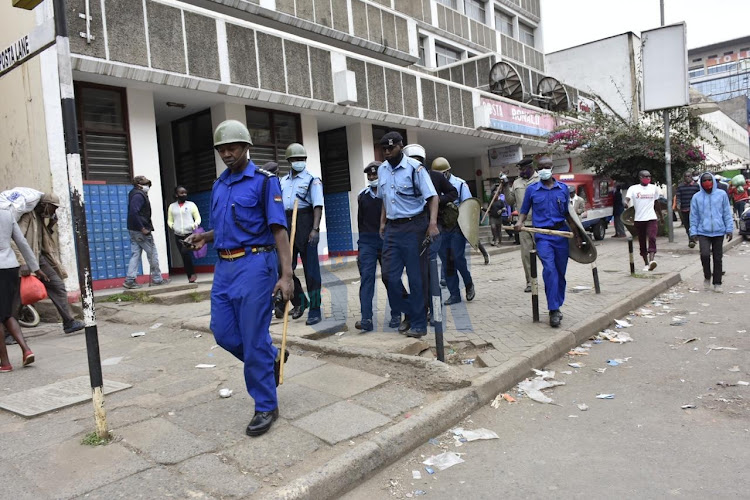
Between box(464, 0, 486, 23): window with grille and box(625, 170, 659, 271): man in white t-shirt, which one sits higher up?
box(464, 0, 486, 23): window with grille

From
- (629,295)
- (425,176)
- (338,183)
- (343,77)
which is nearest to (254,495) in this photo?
(425,176)

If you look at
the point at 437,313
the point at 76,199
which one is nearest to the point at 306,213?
the point at 437,313

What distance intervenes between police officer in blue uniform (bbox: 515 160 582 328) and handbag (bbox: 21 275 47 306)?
5280 mm

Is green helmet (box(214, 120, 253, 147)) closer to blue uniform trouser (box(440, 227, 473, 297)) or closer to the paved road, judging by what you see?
the paved road

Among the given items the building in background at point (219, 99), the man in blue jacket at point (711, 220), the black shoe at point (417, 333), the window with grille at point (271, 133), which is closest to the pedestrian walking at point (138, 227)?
the building in background at point (219, 99)

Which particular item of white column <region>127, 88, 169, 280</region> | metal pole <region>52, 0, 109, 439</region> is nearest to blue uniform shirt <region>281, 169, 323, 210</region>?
metal pole <region>52, 0, 109, 439</region>

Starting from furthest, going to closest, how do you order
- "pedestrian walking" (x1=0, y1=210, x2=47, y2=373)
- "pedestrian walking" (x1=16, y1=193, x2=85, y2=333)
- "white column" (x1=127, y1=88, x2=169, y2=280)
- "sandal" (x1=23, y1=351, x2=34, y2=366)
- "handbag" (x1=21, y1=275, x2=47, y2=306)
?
"white column" (x1=127, y1=88, x2=169, y2=280)
"pedestrian walking" (x1=16, y1=193, x2=85, y2=333)
"handbag" (x1=21, y1=275, x2=47, y2=306)
"sandal" (x1=23, y1=351, x2=34, y2=366)
"pedestrian walking" (x1=0, y1=210, x2=47, y2=373)

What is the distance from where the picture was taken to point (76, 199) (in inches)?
128

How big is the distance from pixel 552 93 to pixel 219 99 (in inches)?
666

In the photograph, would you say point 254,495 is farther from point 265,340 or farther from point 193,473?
point 265,340

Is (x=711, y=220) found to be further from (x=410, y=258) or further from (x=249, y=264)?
(x=249, y=264)

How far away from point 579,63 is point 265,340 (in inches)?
1332

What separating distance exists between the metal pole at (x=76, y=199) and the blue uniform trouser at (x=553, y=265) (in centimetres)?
442

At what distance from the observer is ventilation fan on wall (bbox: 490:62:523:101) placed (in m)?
20.5
